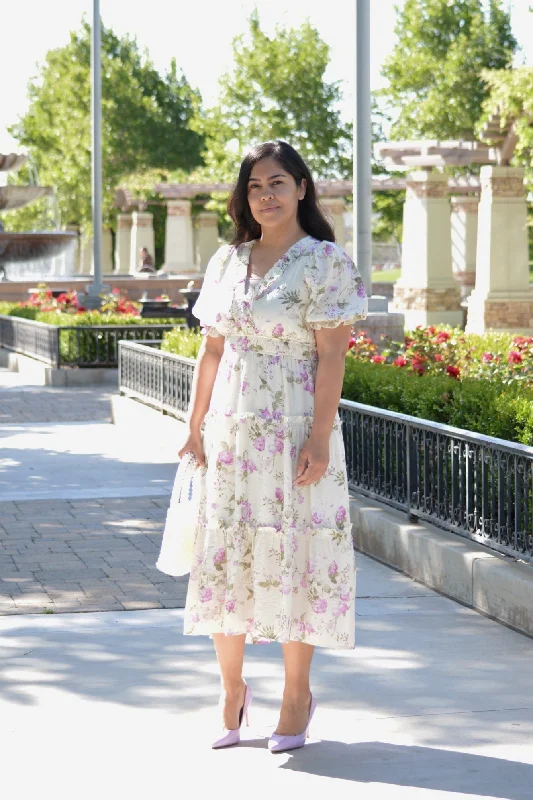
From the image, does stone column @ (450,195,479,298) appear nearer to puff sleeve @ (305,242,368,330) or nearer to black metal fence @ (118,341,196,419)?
black metal fence @ (118,341,196,419)

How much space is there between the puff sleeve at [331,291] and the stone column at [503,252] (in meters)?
21.2

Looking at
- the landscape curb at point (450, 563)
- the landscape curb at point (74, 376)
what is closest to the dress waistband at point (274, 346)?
the landscape curb at point (450, 563)

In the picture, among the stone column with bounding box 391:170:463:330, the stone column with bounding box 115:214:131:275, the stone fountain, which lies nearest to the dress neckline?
the stone column with bounding box 391:170:463:330

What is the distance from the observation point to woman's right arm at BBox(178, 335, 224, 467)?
4805 mm

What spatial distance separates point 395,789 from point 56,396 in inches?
555

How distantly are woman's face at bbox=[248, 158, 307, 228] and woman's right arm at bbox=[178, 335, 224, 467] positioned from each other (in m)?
0.42

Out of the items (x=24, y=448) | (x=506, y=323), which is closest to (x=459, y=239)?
(x=506, y=323)

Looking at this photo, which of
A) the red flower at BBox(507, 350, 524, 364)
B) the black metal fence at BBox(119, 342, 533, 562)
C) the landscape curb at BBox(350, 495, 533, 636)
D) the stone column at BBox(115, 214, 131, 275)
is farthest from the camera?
the stone column at BBox(115, 214, 131, 275)

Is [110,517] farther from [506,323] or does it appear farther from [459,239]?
[459,239]

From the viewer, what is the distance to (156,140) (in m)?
65.6

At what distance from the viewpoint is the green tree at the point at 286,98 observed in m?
50.7

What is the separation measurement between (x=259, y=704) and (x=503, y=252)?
21.1 meters

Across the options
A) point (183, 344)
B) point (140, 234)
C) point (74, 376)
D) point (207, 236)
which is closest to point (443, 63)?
point (207, 236)

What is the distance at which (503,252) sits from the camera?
1008 inches
